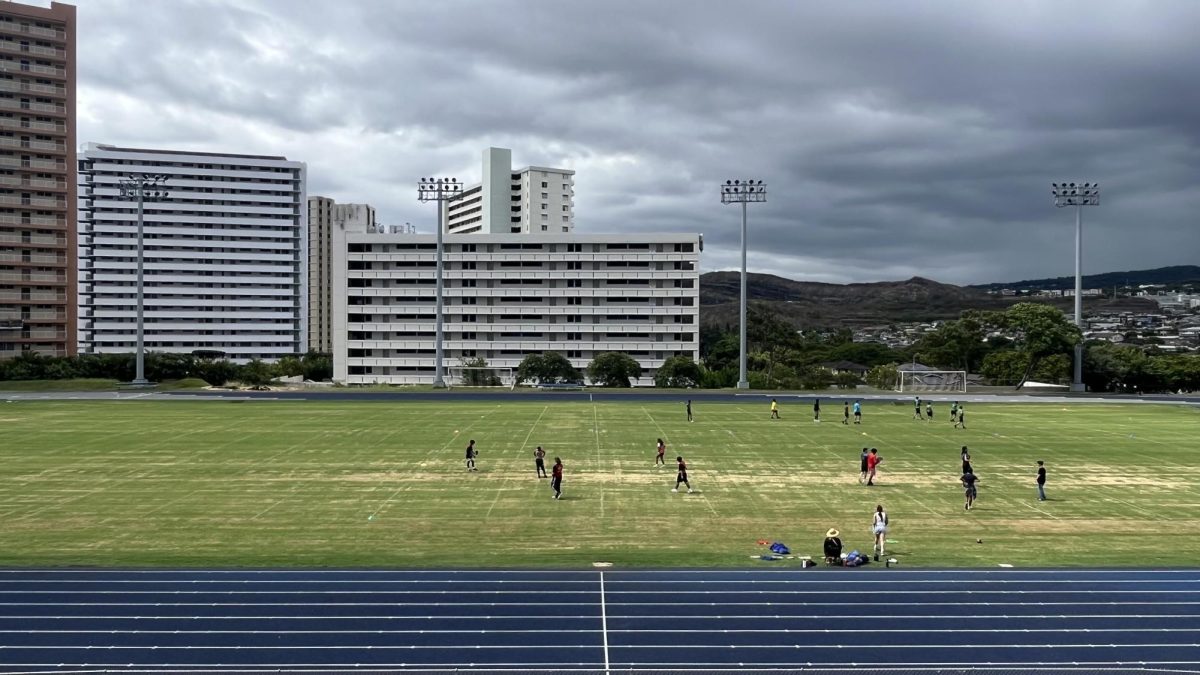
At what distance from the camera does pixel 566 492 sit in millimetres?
34250

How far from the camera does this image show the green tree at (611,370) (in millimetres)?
107312

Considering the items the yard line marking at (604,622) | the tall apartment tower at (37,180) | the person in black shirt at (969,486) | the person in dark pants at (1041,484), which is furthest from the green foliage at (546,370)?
the yard line marking at (604,622)

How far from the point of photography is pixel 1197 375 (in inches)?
3649

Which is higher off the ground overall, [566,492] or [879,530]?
[879,530]

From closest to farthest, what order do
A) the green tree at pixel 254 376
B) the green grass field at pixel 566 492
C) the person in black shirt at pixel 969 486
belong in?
1. the green grass field at pixel 566 492
2. the person in black shirt at pixel 969 486
3. the green tree at pixel 254 376

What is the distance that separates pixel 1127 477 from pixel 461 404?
46.7m

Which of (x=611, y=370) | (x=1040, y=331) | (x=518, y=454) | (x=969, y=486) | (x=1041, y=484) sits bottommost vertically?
(x=518, y=454)

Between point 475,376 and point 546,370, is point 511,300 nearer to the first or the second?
point 546,370

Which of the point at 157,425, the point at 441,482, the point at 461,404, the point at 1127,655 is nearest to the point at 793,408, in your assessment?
the point at 461,404

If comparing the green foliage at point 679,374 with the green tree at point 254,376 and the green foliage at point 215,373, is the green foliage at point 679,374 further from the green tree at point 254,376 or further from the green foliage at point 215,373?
the green foliage at point 215,373

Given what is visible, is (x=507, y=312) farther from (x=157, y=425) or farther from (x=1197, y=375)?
(x=1197, y=375)

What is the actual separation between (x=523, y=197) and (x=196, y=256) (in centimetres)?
6614

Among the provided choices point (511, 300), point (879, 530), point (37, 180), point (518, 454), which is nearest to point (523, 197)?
point (511, 300)

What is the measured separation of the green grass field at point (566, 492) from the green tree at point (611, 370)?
48.7 meters
